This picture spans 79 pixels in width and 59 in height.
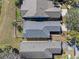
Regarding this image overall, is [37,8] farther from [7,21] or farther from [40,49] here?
[40,49]

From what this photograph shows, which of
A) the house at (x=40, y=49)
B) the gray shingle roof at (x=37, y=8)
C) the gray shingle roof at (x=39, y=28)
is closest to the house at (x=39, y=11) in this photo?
the gray shingle roof at (x=37, y=8)

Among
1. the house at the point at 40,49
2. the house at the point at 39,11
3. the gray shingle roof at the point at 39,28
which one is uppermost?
the house at the point at 39,11

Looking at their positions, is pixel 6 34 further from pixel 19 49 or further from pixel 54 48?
pixel 54 48

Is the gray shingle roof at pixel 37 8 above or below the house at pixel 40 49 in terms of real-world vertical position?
above

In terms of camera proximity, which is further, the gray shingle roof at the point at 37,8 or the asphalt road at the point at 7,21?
the gray shingle roof at the point at 37,8

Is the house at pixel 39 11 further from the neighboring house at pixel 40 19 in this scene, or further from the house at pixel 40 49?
the house at pixel 40 49

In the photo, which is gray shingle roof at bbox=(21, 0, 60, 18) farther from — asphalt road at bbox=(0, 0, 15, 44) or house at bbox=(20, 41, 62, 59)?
house at bbox=(20, 41, 62, 59)

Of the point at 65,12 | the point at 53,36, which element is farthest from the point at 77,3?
the point at 53,36
